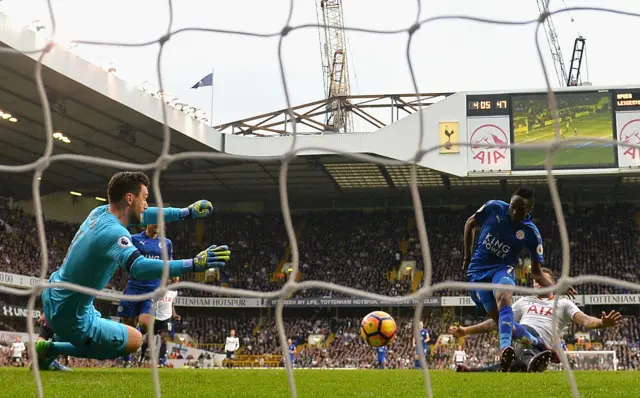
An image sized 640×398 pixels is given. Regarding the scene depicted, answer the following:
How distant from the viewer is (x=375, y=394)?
696 centimetres

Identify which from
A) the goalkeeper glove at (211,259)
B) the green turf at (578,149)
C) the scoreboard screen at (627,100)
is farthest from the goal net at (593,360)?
the goalkeeper glove at (211,259)

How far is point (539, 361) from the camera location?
8.86m

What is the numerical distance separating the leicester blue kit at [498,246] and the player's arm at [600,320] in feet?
2.99

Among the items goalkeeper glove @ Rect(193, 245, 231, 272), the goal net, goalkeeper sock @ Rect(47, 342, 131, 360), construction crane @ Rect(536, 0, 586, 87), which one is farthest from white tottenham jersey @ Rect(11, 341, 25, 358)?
→ construction crane @ Rect(536, 0, 586, 87)

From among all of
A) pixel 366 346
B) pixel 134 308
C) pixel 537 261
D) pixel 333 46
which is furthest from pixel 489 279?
pixel 333 46

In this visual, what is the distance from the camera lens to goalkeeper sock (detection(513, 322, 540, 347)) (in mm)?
8695

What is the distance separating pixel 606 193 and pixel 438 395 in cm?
3176

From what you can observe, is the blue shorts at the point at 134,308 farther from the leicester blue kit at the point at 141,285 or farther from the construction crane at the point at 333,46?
the construction crane at the point at 333,46

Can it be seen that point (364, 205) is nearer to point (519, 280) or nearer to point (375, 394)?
point (519, 280)

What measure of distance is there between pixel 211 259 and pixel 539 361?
519 centimetres

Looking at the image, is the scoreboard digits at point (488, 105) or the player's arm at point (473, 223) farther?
the scoreboard digits at point (488, 105)

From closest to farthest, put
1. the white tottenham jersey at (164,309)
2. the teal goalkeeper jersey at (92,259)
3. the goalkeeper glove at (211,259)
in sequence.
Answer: the goalkeeper glove at (211,259)
the teal goalkeeper jersey at (92,259)
the white tottenham jersey at (164,309)

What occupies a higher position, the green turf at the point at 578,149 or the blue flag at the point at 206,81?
the blue flag at the point at 206,81

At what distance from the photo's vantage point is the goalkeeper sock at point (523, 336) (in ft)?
28.5
